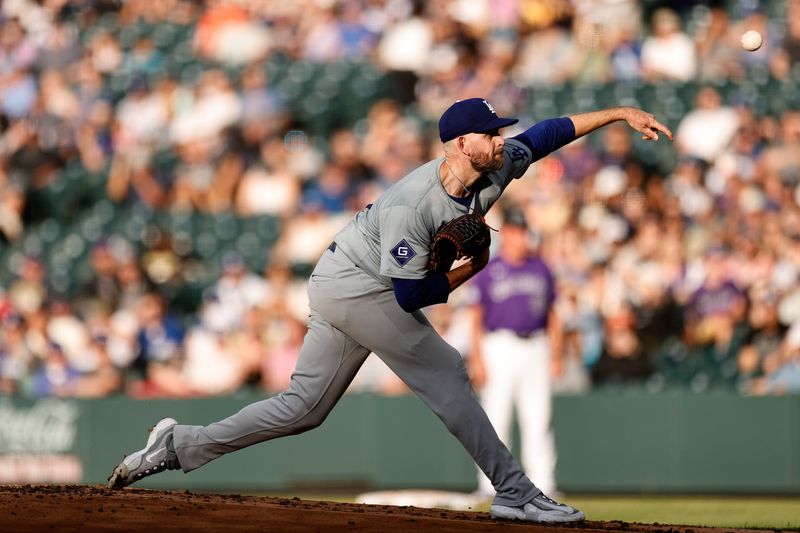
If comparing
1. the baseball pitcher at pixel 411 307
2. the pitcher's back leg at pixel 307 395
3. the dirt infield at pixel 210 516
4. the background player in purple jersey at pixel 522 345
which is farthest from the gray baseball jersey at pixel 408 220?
the background player in purple jersey at pixel 522 345

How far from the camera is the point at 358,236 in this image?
5.98m

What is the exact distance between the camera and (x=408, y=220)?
220 inches

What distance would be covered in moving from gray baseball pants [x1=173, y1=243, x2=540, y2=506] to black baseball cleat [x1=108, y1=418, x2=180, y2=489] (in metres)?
0.29

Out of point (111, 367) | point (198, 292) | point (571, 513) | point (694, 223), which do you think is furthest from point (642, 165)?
point (571, 513)

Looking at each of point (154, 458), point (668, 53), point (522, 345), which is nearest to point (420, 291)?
point (154, 458)

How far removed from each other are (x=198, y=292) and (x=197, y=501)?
6.28 m

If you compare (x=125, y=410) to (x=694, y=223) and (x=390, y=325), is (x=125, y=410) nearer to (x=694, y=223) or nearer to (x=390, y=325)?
(x=694, y=223)

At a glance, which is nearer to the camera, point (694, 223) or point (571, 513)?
point (571, 513)

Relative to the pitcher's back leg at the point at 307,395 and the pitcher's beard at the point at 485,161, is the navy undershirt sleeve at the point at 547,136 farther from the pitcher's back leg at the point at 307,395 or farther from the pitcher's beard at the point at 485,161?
the pitcher's back leg at the point at 307,395

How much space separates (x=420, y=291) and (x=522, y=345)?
4.77 meters

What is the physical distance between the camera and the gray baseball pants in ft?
19.3

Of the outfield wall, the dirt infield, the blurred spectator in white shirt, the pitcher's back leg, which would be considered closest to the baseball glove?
the pitcher's back leg

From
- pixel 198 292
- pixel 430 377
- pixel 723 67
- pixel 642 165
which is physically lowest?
pixel 430 377

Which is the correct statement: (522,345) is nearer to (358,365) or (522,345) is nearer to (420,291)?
(358,365)
